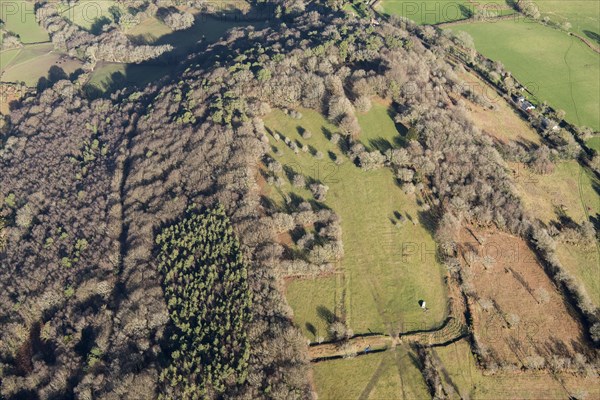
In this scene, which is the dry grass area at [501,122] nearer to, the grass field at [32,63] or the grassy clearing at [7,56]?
the grass field at [32,63]

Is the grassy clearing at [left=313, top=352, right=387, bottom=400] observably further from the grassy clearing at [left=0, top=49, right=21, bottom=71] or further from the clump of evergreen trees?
the grassy clearing at [left=0, top=49, right=21, bottom=71]

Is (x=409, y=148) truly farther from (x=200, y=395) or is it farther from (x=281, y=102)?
(x=200, y=395)

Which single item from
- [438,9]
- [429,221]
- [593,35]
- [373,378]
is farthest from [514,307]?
[438,9]

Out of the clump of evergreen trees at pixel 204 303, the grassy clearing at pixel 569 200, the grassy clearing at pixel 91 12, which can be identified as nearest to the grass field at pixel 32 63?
the grassy clearing at pixel 91 12

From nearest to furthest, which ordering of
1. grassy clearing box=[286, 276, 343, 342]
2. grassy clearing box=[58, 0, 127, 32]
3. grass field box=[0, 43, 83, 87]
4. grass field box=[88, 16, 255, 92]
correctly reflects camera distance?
1. grassy clearing box=[286, 276, 343, 342]
2. grass field box=[88, 16, 255, 92]
3. grass field box=[0, 43, 83, 87]
4. grassy clearing box=[58, 0, 127, 32]

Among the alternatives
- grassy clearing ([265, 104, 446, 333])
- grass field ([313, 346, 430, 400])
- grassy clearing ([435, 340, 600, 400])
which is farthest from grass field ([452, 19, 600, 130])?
grass field ([313, 346, 430, 400])
